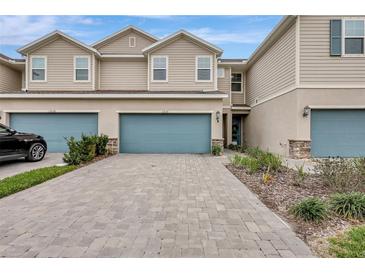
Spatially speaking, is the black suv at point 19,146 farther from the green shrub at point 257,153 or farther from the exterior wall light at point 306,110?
the exterior wall light at point 306,110

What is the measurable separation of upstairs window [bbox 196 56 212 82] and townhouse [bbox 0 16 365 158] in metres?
0.06

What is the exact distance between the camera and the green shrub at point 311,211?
383 cm

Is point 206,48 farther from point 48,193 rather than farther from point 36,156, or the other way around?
point 48,193

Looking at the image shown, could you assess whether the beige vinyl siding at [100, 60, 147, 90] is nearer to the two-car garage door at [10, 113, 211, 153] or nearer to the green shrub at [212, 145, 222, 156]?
the two-car garage door at [10, 113, 211, 153]

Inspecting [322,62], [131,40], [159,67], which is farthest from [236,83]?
[322,62]

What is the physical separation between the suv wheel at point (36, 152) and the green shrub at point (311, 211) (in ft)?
31.6

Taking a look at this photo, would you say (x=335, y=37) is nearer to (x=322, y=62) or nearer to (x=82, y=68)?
(x=322, y=62)

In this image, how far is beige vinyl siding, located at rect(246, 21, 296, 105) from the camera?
1114cm

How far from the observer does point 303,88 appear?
10.6 m

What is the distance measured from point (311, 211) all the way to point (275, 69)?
35.0 feet

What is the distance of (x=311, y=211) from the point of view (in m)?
3.87

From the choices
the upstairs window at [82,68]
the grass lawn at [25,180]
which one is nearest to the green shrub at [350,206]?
the grass lawn at [25,180]
